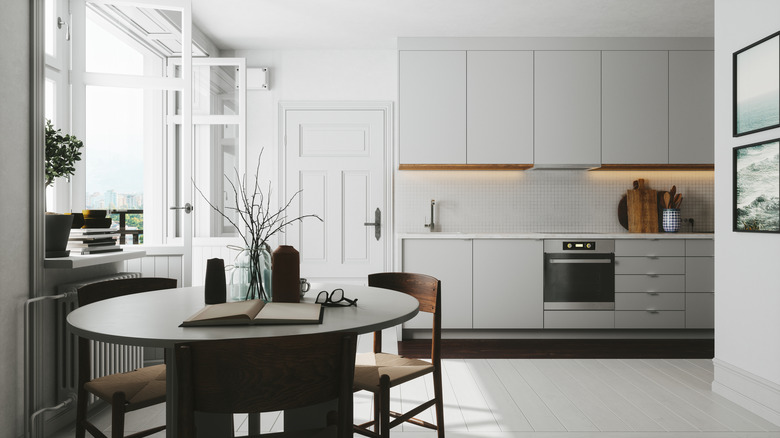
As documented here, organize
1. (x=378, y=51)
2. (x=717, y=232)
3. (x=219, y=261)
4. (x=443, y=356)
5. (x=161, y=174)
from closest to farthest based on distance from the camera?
(x=219, y=261) → (x=717, y=232) → (x=161, y=174) → (x=443, y=356) → (x=378, y=51)

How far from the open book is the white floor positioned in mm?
1234

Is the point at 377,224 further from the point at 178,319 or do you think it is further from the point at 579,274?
the point at 178,319

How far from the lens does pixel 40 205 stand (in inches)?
92.4

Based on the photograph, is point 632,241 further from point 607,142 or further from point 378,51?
point 378,51

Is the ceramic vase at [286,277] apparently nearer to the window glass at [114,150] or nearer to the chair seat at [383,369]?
the chair seat at [383,369]

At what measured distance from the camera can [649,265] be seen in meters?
4.43

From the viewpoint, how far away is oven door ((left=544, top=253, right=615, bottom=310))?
4.41m

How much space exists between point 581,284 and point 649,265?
2.07 feet

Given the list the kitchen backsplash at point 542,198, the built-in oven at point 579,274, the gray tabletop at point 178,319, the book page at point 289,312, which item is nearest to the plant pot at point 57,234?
the gray tabletop at point 178,319

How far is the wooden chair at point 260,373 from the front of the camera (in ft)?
3.50

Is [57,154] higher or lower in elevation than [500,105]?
lower

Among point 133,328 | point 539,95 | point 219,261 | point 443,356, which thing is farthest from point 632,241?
point 133,328

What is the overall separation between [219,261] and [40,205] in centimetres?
122

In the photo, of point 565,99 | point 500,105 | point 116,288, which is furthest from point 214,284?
point 565,99
